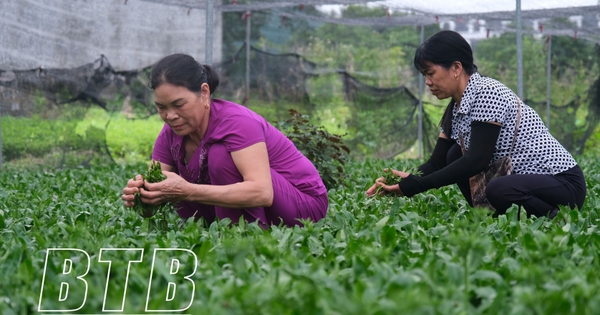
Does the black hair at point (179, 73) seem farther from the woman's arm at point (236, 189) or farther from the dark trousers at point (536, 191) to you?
the dark trousers at point (536, 191)

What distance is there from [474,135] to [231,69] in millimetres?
7531

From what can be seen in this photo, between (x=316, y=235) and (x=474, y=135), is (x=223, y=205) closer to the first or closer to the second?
(x=316, y=235)

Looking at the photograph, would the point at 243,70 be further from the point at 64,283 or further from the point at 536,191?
the point at 64,283

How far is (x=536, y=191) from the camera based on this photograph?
13.5 ft

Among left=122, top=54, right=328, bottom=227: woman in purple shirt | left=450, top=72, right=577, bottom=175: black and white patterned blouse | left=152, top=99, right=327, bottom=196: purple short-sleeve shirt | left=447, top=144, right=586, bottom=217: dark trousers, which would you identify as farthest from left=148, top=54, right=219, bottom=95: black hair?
left=447, top=144, right=586, bottom=217: dark trousers

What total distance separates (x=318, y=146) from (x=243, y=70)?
210 inches

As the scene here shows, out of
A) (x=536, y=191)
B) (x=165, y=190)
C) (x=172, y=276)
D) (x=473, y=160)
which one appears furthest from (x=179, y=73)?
(x=536, y=191)

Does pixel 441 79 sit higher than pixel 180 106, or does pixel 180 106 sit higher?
pixel 441 79

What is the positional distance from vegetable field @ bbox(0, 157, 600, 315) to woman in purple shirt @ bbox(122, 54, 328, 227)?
0.49ft

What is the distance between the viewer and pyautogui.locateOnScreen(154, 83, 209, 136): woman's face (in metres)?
3.51

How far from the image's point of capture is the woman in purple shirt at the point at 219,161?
11.5ft

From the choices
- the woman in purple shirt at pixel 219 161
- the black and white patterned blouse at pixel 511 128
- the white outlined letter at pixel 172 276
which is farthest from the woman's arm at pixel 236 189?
the black and white patterned blouse at pixel 511 128

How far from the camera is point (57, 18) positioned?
9281mm

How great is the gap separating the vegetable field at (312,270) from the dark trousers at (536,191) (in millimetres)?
204
